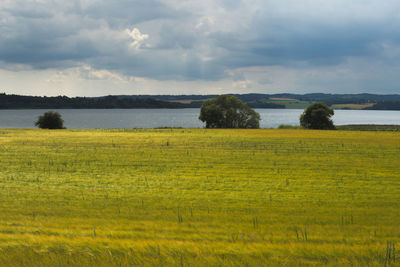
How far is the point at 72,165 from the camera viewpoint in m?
28.1

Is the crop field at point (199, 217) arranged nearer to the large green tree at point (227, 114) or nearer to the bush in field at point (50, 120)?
the large green tree at point (227, 114)

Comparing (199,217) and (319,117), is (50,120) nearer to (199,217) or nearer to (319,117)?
(319,117)

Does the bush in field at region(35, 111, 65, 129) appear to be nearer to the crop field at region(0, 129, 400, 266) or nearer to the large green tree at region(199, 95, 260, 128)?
the large green tree at region(199, 95, 260, 128)

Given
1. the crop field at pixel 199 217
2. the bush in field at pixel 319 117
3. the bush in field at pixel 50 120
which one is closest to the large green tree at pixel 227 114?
the bush in field at pixel 319 117

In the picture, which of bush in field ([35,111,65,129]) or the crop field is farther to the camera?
bush in field ([35,111,65,129])

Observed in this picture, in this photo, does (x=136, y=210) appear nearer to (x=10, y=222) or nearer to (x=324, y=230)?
(x=10, y=222)

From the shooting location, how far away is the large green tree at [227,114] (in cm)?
10381

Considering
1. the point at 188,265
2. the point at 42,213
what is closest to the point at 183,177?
the point at 42,213

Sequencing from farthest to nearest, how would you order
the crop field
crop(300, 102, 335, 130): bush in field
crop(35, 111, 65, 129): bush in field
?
A: 1. crop(35, 111, 65, 129): bush in field
2. crop(300, 102, 335, 130): bush in field
3. the crop field

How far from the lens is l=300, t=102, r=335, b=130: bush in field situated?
95.2 m

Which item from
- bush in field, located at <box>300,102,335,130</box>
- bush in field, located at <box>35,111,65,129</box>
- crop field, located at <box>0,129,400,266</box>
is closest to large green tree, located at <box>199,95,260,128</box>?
bush in field, located at <box>300,102,335,130</box>

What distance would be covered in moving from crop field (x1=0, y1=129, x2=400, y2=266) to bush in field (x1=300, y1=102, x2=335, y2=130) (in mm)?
72073

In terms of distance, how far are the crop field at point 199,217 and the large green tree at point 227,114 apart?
257ft

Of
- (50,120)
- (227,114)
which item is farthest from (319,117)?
(50,120)
